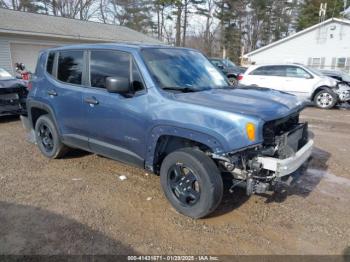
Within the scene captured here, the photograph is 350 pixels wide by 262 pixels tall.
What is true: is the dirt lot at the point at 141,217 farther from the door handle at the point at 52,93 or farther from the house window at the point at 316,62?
the house window at the point at 316,62

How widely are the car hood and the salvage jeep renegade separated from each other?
0.01m

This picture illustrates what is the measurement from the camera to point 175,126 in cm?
345

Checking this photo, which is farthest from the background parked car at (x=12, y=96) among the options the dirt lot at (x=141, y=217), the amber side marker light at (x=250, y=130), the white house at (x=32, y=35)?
the white house at (x=32, y=35)

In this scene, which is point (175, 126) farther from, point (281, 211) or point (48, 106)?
point (48, 106)

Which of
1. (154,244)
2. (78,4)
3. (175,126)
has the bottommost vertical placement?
(154,244)

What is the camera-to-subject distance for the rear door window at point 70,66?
4.64 meters

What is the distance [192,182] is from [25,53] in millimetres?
16526

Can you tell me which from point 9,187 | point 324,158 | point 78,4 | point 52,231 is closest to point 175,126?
point 52,231

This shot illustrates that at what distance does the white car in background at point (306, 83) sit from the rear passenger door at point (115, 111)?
7978mm

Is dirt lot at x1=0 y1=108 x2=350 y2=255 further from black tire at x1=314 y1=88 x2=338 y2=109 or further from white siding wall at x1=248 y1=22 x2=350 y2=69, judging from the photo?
white siding wall at x1=248 y1=22 x2=350 y2=69

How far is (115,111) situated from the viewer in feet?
13.2

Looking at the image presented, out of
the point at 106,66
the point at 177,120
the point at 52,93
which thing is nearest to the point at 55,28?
the point at 52,93

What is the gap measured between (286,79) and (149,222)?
10.1 metres

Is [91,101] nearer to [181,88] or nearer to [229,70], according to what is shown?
[181,88]
